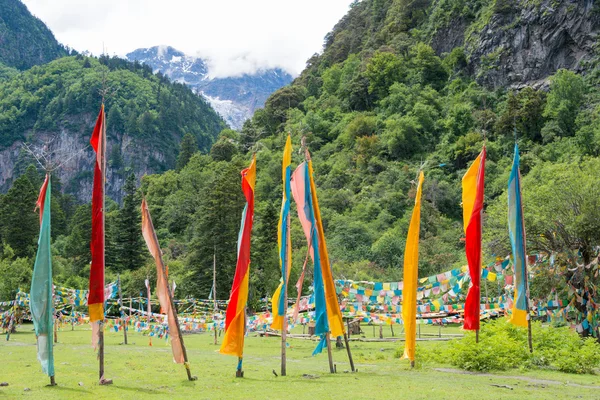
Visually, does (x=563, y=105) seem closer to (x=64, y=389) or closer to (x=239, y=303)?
(x=239, y=303)

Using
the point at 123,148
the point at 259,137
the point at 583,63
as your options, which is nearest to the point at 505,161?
the point at 583,63

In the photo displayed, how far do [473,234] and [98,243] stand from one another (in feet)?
33.9

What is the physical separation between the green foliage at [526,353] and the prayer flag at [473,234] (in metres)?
0.99

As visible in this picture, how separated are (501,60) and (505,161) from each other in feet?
70.3

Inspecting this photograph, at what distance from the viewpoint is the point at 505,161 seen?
67750mm

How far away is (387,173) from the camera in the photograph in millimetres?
74312

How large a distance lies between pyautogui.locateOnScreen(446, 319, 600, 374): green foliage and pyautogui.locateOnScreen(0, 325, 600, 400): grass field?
1.72 ft

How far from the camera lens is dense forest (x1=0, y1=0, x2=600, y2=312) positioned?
32431 mm

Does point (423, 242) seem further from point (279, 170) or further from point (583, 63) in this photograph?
point (583, 63)

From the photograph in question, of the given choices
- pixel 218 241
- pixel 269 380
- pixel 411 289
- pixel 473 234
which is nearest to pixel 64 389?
pixel 269 380

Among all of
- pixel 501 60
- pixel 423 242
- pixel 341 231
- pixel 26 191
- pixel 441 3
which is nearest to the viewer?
pixel 423 242

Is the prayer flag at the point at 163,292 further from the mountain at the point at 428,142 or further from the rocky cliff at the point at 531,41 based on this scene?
the rocky cliff at the point at 531,41

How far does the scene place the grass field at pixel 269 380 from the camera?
533 inches

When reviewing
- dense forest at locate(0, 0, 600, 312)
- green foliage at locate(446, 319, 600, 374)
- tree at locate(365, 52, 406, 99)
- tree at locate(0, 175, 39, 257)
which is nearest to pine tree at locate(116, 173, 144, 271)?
dense forest at locate(0, 0, 600, 312)
